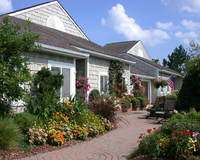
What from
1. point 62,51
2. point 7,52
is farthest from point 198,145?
point 62,51

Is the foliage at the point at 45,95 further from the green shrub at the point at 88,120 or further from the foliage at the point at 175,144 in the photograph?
the foliage at the point at 175,144

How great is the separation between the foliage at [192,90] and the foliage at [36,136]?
19.6ft

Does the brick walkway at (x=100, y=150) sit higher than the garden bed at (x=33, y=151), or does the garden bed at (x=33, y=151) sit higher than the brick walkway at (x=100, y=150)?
the garden bed at (x=33, y=151)

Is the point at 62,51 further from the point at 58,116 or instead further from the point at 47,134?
the point at 47,134

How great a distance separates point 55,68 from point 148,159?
6.07 m

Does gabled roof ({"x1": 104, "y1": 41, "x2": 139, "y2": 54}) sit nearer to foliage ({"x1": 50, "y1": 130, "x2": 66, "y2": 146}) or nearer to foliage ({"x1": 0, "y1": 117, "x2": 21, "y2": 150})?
foliage ({"x1": 50, "y1": 130, "x2": 66, "y2": 146})

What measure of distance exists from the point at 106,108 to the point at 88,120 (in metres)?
1.07

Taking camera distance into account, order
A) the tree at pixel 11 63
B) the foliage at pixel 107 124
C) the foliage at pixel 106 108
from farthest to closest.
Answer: the foliage at pixel 106 108, the foliage at pixel 107 124, the tree at pixel 11 63

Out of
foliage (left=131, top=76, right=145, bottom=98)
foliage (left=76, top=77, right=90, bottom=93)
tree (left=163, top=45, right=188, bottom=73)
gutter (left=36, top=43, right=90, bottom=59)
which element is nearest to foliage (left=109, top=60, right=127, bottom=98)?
foliage (left=76, top=77, right=90, bottom=93)

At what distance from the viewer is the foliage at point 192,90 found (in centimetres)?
866

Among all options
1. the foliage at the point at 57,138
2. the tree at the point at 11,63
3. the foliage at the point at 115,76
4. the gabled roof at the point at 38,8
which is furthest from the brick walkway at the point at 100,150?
the gabled roof at the point at 38,8

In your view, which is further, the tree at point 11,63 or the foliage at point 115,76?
the foliage at point 115,76

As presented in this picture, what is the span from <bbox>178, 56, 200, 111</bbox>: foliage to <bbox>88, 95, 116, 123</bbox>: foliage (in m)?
3.07

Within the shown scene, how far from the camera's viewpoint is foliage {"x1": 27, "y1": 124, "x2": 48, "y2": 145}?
17.5 ft
